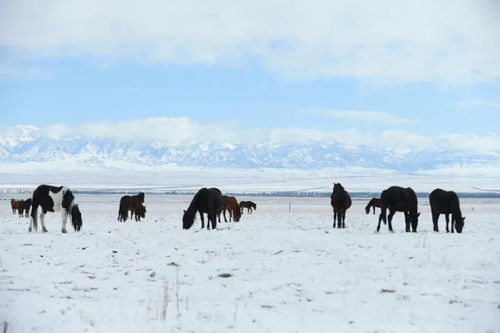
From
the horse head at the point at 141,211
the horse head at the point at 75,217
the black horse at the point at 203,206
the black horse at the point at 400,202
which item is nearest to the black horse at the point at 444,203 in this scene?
the black horse at the point at 400,202

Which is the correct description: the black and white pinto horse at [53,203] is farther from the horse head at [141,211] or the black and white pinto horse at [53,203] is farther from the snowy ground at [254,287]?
the horse head at [141,211]

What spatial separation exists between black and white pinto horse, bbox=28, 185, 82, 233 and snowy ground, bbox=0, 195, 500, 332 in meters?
6.08

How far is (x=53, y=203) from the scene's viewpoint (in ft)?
79.5

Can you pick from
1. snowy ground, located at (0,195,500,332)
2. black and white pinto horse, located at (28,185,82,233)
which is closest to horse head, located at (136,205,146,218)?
black and white pinto horse, located at (28,185,82,233)

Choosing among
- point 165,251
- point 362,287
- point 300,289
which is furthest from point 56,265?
point 362,287

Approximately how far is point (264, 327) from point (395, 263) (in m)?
5.63

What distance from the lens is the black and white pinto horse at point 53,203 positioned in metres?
24.0

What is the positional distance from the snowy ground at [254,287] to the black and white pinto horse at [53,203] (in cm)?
608

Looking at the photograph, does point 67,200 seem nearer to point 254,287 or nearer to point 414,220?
point 414,220

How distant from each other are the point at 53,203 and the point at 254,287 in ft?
47.7

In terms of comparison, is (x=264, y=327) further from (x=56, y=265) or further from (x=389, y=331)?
(x=56, y=265)

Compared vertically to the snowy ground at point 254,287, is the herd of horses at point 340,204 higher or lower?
higher

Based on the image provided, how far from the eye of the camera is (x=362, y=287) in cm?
1198

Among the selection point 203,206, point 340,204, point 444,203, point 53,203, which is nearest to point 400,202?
point 444,203
